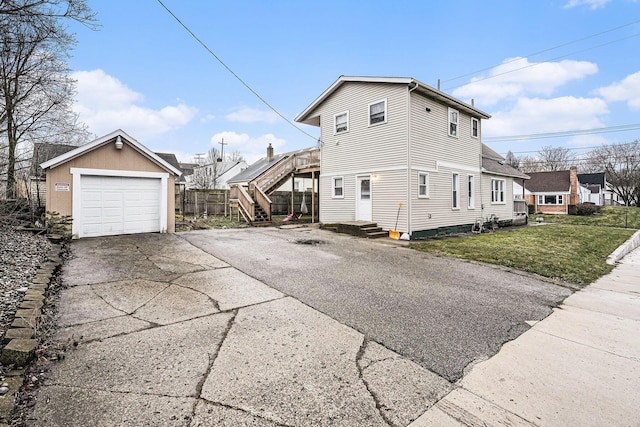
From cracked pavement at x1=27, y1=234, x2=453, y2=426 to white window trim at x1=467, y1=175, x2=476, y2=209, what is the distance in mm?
13279

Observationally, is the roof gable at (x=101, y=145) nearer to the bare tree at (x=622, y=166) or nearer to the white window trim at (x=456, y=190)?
→ the white window trim at (x=456, y=190)

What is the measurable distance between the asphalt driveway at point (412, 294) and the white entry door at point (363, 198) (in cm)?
412

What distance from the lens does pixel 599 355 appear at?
3.34 m

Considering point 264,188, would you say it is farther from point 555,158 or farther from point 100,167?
point 555,158

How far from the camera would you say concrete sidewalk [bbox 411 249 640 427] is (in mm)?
2322

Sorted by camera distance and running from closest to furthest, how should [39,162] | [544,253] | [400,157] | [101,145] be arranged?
1. [544,253]
2. [101,145]
3. [400,157]
4. [39,162]

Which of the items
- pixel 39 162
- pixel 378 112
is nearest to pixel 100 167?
pixel 39 162

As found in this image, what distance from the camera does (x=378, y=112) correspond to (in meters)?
13.1

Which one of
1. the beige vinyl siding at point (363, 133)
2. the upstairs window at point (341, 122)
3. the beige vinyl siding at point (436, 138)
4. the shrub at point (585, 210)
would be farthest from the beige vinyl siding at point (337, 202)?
the shrub at point (585, 210)

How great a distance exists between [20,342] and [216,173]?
40.6 m

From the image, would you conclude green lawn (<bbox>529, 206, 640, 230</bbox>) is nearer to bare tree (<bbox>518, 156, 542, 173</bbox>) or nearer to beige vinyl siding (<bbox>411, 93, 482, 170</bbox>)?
beige vinyl siding (<bbox>411, 93, 482, 170</bbox>)

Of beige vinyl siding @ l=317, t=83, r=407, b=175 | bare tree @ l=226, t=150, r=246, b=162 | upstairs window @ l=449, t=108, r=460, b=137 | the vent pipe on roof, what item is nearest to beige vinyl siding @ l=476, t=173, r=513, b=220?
upstairs window @ l=449, t=108, r=460, b=137

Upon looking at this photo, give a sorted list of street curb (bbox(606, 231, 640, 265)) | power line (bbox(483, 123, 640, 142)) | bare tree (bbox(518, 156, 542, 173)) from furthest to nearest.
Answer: bare tree (bbox(518, 156, 542, 173)) < power line (bbox(483, 123, 640, 142)) < street curb (bbox(606, 231, 640, 265))

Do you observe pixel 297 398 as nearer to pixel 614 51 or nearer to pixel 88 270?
pixel 88 270
